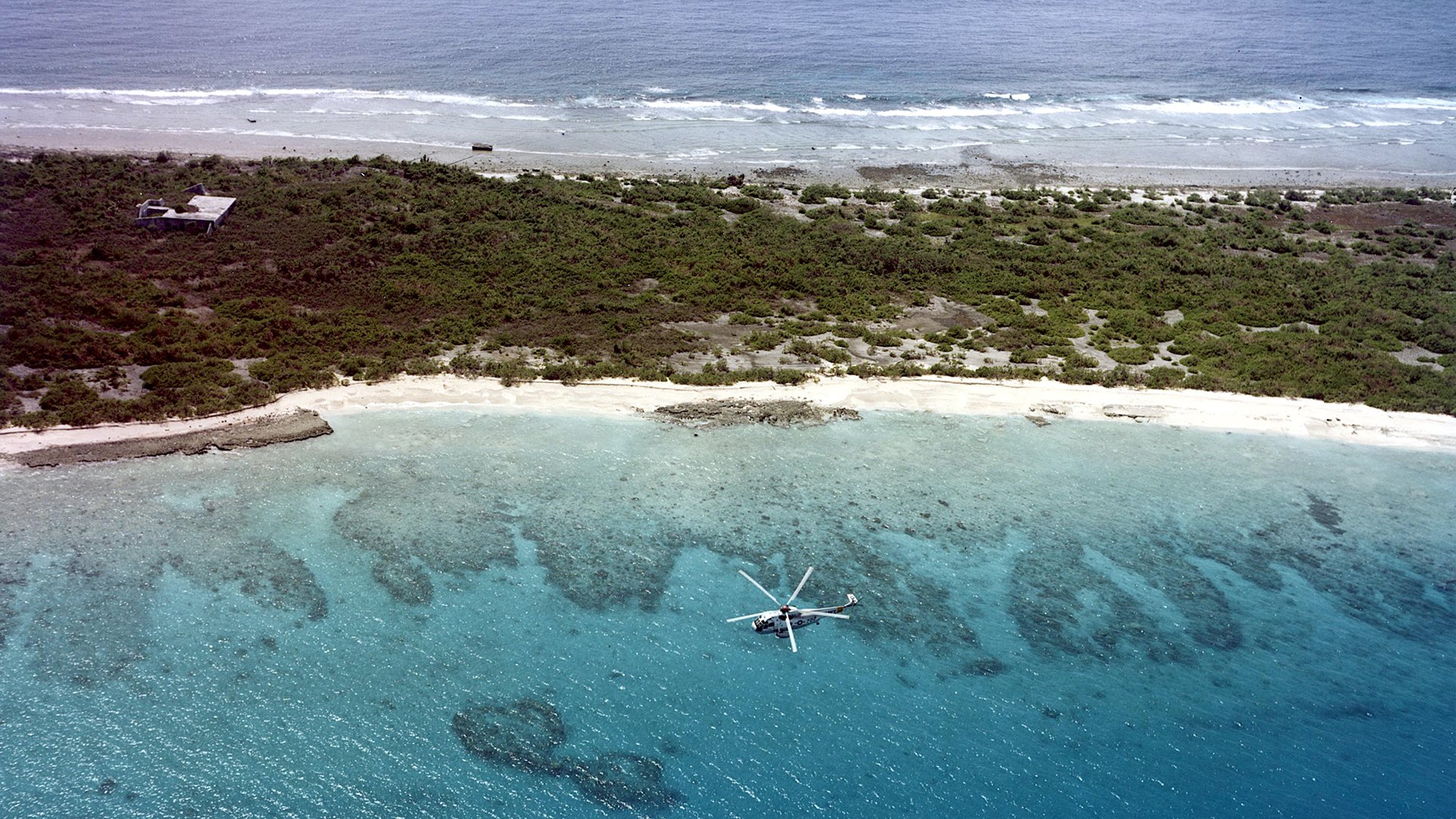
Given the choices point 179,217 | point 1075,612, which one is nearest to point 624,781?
point 1075,612

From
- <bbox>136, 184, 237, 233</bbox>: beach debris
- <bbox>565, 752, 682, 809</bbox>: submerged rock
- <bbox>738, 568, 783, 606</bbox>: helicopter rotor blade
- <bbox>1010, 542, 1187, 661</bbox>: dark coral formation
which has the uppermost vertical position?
<bbox>136, 184, 237, 233</bbox>: beach debris

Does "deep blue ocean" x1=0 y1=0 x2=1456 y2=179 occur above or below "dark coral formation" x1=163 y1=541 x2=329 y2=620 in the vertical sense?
above

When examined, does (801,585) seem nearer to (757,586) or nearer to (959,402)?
(757,586)

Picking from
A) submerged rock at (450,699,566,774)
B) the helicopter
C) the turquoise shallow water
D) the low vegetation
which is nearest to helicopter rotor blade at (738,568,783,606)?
the helicopter

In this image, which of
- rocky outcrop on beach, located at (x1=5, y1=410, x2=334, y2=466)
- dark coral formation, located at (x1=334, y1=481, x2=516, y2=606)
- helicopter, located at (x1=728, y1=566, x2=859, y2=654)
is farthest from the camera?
rocky outcrop on beach, located at (x1=5, y1=410, x2=334, y2=466)

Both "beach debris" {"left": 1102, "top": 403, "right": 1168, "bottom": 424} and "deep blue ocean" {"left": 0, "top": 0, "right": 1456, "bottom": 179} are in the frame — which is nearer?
"beach debris" {"left": 1102, "top": 403, "right": 1168, "bottom": 424}

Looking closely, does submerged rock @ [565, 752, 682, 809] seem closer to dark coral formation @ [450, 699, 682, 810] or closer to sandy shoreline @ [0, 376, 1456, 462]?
dark coral formation @ [450, 699, 682, 810]

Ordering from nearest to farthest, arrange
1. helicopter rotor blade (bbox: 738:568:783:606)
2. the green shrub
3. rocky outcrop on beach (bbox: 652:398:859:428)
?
1. helicopter rotor blade (bbox: 738:568:783:606)
2. rocky outcrop on beach (bbox: 652:398:859:428)
3. the green shrub
